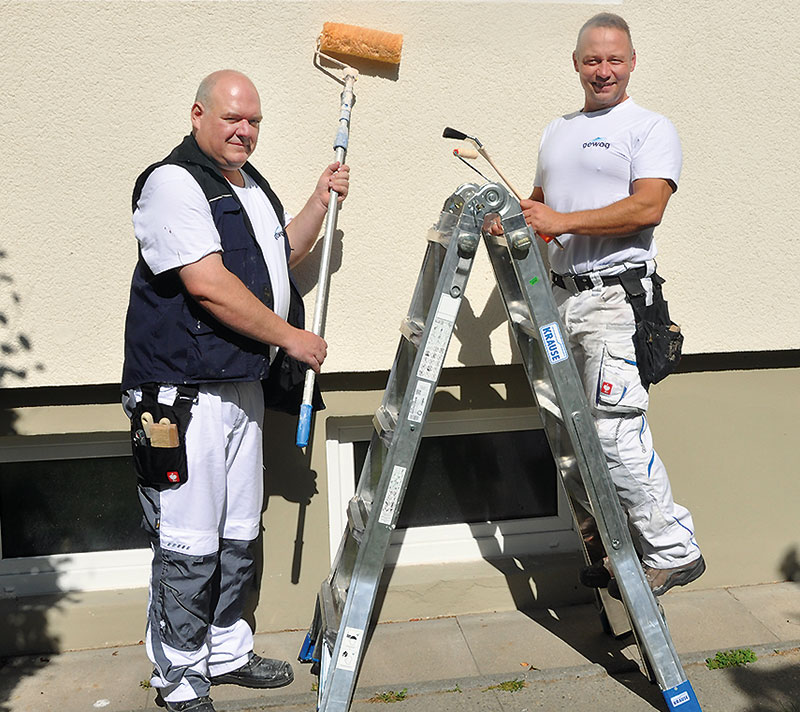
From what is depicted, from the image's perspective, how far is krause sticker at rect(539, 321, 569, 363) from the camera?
2.91 metres

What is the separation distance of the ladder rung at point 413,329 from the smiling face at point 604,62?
1.00 m

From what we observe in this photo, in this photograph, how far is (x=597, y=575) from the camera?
3412 mm

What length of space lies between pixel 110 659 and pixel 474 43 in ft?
9.03

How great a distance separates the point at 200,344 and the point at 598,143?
1508 mm

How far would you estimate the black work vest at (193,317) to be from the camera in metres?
3.01

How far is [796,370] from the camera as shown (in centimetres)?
394

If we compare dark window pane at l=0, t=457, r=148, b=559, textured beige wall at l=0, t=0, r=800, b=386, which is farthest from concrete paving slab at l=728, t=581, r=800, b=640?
dark window pane at l=0, t=457, r=148, b=559

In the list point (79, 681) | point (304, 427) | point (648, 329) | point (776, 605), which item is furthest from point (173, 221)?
point (776, 605)

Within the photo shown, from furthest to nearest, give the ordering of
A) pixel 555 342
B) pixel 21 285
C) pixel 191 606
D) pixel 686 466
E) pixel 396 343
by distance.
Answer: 1. pixel 686 466
2. pixel 396 343
3. pixel 21 285
4. pixel 191 606
5. pixel 555 342

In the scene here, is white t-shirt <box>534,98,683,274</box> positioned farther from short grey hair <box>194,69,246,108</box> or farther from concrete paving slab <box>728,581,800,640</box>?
concrete paving slab <box>728,581,800,640</box>

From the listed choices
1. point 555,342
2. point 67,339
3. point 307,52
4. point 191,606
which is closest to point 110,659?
point 191,606

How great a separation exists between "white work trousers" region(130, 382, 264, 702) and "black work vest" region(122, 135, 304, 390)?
98mm

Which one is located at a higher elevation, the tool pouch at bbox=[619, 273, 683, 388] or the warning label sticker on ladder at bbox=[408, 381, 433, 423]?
the tool pouch at bbox=[619, 273, 683, 388]

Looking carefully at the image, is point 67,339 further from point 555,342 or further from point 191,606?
point 555,342
